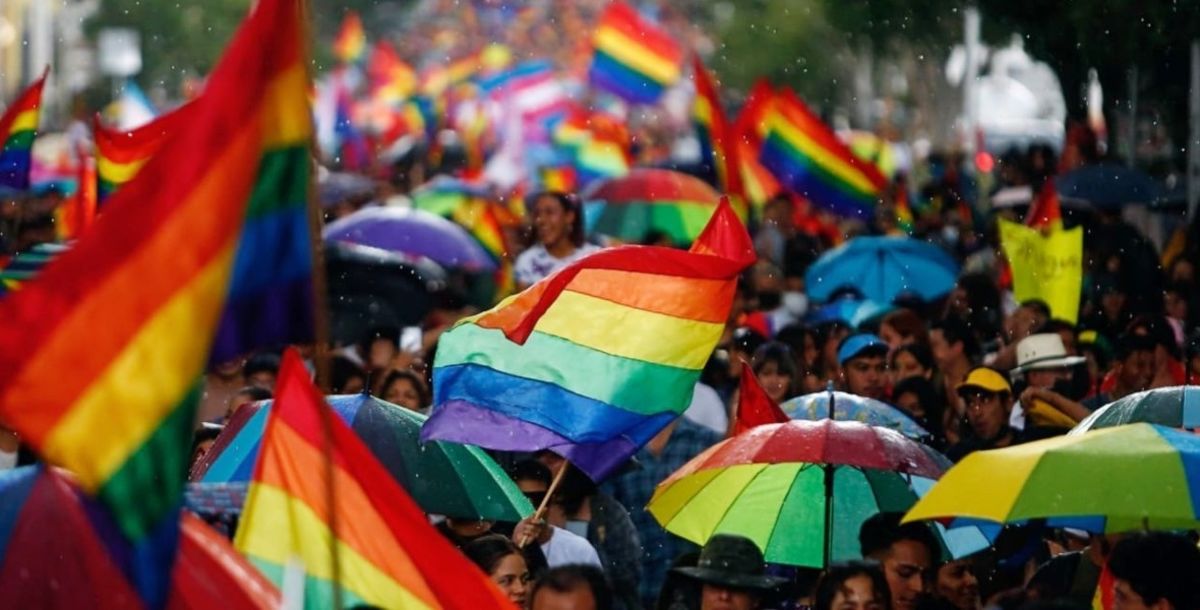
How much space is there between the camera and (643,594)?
1009 centimetres

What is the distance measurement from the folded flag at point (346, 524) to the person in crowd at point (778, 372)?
4.99m

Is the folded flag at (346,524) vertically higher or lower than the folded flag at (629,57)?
lower

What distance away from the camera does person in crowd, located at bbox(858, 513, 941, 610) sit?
8.28m

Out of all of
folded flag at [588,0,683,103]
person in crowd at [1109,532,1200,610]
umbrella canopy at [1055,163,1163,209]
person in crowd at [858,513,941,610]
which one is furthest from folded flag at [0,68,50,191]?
folded flag at [588,0,683,103]

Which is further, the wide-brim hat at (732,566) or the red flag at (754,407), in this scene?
the red flag at (754,407)

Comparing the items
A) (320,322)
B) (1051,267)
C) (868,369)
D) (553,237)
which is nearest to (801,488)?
(868,369)

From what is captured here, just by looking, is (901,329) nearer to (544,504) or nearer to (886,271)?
(886,271)

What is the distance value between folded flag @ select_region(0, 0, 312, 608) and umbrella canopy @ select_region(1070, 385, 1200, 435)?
9.84 ft

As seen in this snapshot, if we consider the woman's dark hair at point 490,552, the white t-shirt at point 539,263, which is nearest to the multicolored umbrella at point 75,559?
the woman's dark hair at point 490,552

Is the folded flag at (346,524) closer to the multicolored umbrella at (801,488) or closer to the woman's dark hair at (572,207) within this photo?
the multicolored umbrella at (801,488)

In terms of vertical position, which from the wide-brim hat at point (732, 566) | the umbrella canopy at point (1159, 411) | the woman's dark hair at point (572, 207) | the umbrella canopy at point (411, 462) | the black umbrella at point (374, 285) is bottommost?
the black umbrella at point (374, 285)

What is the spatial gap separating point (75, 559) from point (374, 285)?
12.6m

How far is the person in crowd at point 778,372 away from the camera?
37.6 ft

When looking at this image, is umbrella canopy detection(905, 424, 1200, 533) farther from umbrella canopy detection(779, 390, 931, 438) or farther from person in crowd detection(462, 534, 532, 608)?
umbrella canopy detection(779, 390, 931, 438)
